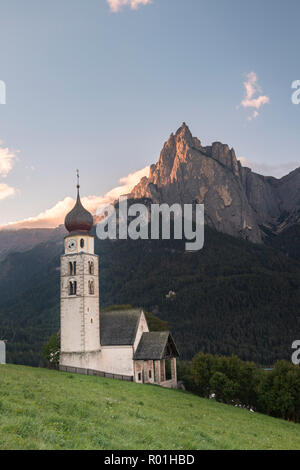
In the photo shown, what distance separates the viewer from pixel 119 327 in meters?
52.5

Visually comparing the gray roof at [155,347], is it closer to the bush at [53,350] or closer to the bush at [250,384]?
the bush at [250,384]

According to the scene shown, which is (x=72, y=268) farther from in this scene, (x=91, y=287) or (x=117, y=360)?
(x=117, y=360)

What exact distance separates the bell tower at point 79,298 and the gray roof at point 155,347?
15.7ft

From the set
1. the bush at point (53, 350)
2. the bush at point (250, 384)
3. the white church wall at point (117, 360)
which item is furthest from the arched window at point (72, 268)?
the bush at point (250, 384)

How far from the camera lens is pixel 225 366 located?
48.2 meters

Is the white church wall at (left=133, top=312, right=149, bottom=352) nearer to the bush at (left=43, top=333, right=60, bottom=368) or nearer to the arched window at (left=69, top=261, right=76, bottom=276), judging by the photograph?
the arched window at (left=69, top=261, right=76, bottom=276)

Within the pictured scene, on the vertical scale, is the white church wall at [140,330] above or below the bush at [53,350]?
above

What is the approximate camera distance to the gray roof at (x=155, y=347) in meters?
49.4

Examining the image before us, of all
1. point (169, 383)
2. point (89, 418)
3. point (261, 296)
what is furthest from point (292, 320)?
point (89, 418)

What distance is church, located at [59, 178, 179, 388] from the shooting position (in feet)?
161

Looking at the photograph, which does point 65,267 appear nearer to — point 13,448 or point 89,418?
point 89,418

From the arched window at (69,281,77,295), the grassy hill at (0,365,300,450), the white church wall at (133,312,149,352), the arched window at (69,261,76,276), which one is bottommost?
the white church wall at (133,312,149,352)

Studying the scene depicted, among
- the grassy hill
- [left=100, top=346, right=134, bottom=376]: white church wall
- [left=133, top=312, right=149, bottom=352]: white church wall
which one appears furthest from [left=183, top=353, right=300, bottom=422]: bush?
the grassy hill
